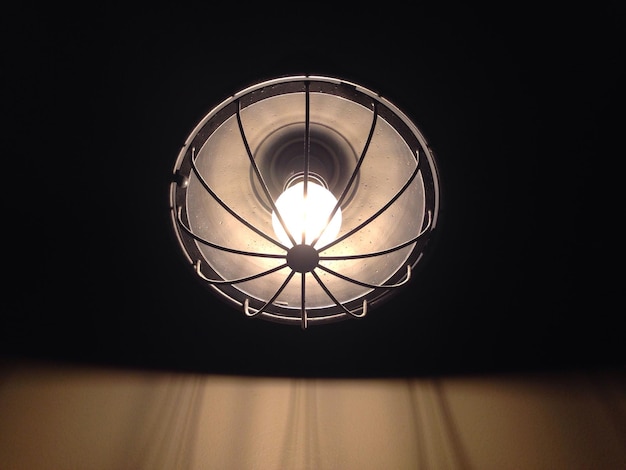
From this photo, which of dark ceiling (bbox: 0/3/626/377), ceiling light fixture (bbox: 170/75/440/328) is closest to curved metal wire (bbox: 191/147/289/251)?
ceiling light fixture (bbox: 170/75/440/328)

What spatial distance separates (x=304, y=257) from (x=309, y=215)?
3.0 inches

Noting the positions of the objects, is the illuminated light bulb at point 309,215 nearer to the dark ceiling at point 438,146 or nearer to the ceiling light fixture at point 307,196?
the ceiling light fixture at point 307,196

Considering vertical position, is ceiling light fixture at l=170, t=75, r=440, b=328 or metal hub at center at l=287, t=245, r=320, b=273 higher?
ceiling light fixture at l=170, t=75, r=440, b=328

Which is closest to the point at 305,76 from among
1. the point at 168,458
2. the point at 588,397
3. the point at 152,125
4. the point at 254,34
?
the point at 254,34

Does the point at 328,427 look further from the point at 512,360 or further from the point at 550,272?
the point at 550,272

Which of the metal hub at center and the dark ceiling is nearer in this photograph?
the metal hub at center

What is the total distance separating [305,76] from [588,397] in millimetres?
752

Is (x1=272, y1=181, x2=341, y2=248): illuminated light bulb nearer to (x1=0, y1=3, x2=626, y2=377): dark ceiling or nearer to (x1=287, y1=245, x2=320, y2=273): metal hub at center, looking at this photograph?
(x1=287, y1=245, x2=320, y2=273): metal hub at center

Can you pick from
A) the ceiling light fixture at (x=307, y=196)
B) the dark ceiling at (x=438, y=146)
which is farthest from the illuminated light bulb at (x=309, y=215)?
the dark ceiling at (x=438, y=146)

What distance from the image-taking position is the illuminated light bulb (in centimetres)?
68

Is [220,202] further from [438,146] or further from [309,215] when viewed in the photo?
[438,146]

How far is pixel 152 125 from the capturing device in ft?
3.02

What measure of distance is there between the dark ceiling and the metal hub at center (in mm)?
243

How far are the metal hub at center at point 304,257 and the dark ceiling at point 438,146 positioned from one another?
24 cm
